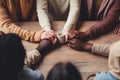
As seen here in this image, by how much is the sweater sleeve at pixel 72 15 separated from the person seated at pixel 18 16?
0.12 metres

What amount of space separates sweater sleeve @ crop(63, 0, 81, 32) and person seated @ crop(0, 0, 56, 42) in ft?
0.39

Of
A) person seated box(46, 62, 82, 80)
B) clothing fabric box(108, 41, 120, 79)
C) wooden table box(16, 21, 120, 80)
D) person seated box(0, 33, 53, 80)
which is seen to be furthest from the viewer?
wooden table box(16, 21, 120, 80)

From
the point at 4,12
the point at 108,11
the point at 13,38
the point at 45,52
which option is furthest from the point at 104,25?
the point at 13,38

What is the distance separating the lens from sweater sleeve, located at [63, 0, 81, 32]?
1.83m

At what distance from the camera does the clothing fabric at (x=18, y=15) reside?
5.85 feet

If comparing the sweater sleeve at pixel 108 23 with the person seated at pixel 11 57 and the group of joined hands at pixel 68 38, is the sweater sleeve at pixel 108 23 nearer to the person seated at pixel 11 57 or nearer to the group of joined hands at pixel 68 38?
the group of joined hands at pixel 68 38

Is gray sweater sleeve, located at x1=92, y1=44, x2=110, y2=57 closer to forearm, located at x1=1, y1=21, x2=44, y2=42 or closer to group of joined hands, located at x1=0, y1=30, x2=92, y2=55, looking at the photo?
group of joined hands, located at x1=0, y1=30, x2=92, y2=55

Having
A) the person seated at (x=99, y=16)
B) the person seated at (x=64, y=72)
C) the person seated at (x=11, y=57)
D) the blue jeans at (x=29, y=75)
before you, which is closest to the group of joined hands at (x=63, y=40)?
the person seated at (x=99, y=16)

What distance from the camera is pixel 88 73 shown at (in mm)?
1535

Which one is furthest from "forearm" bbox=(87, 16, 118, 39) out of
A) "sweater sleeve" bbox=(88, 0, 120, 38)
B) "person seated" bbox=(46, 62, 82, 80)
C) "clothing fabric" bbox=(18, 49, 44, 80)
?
"person seated" bbox=(46, 62, 82, 80)

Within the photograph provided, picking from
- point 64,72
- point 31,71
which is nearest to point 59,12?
point 31,71

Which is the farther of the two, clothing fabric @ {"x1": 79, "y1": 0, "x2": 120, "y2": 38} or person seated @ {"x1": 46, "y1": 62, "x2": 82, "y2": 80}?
clothing fabric @ {"x1": 79, "y1": 0, "x2": 120, "y2": 38}

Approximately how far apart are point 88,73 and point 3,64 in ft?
1.69

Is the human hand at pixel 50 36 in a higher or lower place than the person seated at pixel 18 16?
lower
